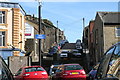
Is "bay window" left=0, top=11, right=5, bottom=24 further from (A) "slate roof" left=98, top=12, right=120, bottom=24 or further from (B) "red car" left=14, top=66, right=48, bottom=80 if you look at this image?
(B) "red car" left=14, top=66, right=48, bottom=80

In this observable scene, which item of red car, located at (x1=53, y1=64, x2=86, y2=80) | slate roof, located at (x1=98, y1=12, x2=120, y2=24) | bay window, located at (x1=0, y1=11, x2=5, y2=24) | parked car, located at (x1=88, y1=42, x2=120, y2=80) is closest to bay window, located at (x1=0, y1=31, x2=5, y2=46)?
bay window, located at (x1=0, y1=11, x2=5, y2=24)

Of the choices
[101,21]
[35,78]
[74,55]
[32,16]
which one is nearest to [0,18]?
[101,21]

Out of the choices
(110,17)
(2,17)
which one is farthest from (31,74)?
(110,17)

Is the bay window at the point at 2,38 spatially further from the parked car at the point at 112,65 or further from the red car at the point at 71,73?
the parked car at the point at 112,65

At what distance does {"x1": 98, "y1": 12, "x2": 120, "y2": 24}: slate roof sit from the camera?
32750mm

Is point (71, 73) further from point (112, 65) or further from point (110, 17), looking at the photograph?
point (110, 17)

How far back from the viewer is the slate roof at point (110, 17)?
32.8 m

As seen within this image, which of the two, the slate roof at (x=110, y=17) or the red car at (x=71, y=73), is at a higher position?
the slate roof at (x=110, y=17)

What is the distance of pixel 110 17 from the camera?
33.8 meters

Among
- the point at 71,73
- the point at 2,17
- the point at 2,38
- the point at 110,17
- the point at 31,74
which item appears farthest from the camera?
the point at 110,17

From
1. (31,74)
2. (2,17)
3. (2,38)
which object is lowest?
(31,74)

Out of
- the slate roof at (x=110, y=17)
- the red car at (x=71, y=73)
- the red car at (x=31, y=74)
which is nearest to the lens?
the red car at (x=71, y=73)

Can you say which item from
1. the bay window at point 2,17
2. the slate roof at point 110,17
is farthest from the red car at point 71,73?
the slate roof at point 110,17

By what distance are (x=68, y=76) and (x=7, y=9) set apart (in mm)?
16184
